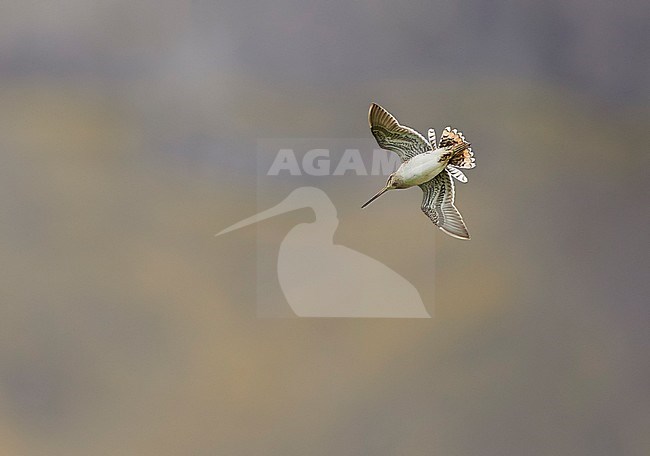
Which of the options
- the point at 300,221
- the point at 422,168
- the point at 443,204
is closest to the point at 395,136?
the point at 422,168

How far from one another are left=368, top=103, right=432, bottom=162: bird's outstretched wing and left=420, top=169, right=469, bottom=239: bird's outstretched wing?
80 mm

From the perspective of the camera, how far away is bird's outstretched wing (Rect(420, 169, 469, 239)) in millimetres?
1668

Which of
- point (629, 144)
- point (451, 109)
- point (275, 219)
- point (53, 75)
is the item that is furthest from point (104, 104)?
point (629, 144)

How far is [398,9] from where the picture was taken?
2.10 meters

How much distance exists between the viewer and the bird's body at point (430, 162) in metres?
1.60

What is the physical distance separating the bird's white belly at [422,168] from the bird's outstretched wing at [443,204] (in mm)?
43

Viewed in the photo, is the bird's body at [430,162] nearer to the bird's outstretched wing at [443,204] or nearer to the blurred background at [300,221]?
the bird's outstretched wing at [443,204]

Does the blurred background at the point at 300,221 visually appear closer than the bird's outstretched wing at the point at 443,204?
No

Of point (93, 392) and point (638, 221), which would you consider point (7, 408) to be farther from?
point (638, 221)

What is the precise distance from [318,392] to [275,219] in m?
0.52

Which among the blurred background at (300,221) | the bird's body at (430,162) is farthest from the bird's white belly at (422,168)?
the blurred background at (300,221)

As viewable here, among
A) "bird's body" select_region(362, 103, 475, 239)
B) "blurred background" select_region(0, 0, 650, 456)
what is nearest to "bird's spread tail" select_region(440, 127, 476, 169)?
"bird's body" select_region(362, 103, 475, 239)

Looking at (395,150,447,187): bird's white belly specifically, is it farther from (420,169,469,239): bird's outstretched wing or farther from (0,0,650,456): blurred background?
(0,0,650,456): blurred background

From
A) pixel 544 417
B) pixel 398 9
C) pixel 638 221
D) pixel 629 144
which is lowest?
pixel 544 417
